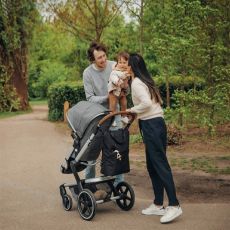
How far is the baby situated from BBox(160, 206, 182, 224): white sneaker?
1177 millimetres

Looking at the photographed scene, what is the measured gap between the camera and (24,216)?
657cm

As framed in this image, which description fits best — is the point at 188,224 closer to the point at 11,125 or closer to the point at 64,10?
the point at 11,125

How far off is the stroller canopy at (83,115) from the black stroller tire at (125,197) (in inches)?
31.6

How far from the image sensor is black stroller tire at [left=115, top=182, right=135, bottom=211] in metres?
6.58

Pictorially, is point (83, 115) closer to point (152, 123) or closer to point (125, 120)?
point (125, 120)

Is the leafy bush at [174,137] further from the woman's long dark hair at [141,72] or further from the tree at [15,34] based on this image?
the tree at [15,34]

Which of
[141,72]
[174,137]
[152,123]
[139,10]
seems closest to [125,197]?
[152,123]

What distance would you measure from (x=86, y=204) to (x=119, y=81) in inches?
56.2

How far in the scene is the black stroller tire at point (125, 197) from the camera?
6.58 metres

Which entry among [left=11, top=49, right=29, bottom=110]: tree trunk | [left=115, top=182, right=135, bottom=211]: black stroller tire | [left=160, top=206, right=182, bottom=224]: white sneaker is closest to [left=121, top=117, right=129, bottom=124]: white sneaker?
[left=115, top=182, right=135, bottom=211]: black stroller tire

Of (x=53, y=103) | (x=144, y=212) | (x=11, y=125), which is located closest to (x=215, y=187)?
(x=144, y=212)

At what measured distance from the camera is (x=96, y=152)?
6.36 meters

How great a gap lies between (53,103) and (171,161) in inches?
440

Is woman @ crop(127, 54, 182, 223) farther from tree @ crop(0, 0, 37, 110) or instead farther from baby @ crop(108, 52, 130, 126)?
tree @ crop(0, 0, 37, 110)
